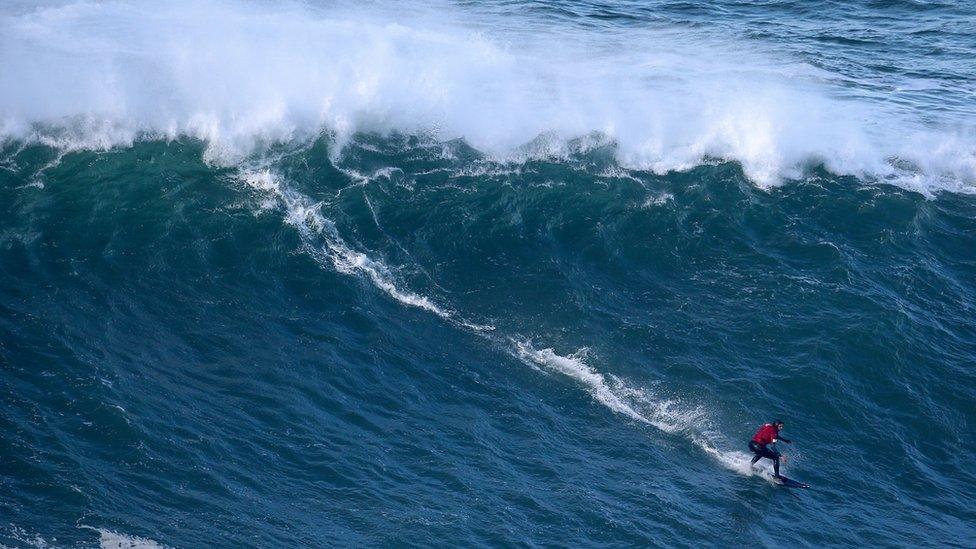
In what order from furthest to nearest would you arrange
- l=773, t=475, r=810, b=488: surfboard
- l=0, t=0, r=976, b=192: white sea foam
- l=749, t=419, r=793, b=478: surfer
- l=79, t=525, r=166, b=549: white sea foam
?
l=0, t=0, r=976, b=192: white sea foam → l=773, t=475, r=810, b=488: surfboard → l=749, t=419, r=793, b=478: surfer → l=79, t=525, r=166, b=549: white sea foam

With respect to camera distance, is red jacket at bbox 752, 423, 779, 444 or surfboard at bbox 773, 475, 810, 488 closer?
red jacket at bbox 752, 423, 779, 444

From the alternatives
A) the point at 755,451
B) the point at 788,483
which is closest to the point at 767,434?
the point at 755,451

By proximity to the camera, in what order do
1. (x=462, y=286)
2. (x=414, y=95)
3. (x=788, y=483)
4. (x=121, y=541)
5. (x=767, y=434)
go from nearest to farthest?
Result: (x=121, y=541) < (x=767, y=434) < (x=788, y=483) < (x=462, y=286) < (x=414, y=95)

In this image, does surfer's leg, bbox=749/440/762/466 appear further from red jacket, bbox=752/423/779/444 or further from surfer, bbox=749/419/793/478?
red jacket, bbox=752/423/779/444

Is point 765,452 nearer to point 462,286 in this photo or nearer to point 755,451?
point 755,451

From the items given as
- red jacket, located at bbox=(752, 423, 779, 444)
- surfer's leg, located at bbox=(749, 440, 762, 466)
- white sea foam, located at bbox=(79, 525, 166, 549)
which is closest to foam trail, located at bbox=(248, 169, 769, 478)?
surfer's leg, located at bbox=(749, 440, 762, 466)

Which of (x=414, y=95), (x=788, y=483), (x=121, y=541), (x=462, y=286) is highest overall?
(x=414, y=95)

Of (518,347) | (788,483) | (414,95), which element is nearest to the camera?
(788,483)
